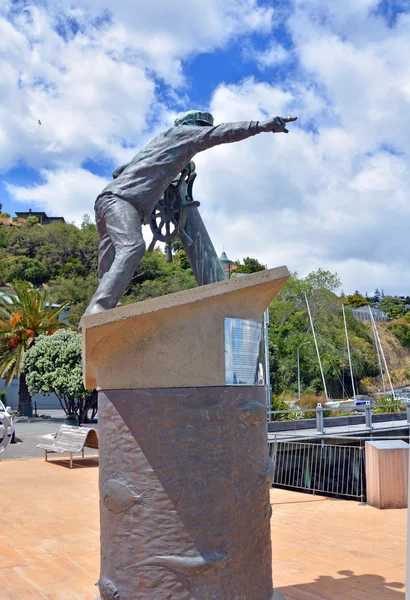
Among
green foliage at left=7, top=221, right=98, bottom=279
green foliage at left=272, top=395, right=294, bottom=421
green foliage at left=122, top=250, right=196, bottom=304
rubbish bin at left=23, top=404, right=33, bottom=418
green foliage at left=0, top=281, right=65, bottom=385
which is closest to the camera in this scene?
green foliage at left=272, top=395, right=294, bottom=421

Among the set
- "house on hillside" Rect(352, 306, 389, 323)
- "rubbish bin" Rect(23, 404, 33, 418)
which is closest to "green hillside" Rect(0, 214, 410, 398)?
"rubbish bin" Rect(23, 404, 33, 418)

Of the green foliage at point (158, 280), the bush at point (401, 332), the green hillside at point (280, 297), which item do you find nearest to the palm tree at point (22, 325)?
the green foliage at point (158, 280)

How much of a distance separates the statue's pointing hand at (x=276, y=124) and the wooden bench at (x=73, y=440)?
8654 millimetres

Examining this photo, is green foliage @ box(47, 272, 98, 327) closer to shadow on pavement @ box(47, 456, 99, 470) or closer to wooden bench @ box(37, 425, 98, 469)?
shadow on pavement @ box(47, 456, 99, 470)

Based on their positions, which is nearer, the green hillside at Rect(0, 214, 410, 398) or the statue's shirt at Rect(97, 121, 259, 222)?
the statue's shirt at Rect(97, 121, 259, 222)

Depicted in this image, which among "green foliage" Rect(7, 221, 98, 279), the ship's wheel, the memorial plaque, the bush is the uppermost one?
"green foliage" Rect(7, 221, 98, 279)

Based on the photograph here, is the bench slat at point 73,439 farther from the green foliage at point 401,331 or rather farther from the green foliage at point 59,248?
the green foliage at point 401,331

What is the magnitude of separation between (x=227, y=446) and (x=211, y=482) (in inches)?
8.6

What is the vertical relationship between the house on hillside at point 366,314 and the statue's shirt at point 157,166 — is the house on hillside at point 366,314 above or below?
above

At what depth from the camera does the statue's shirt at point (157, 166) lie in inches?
179

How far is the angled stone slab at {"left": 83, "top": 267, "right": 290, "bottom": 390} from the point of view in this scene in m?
3.33

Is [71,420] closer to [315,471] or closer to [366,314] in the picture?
[315,471]

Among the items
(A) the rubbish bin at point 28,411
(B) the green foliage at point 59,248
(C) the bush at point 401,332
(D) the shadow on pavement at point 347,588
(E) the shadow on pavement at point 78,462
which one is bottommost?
(A) the rubbish bin at point 28,411

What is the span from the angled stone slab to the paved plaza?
218 cm
